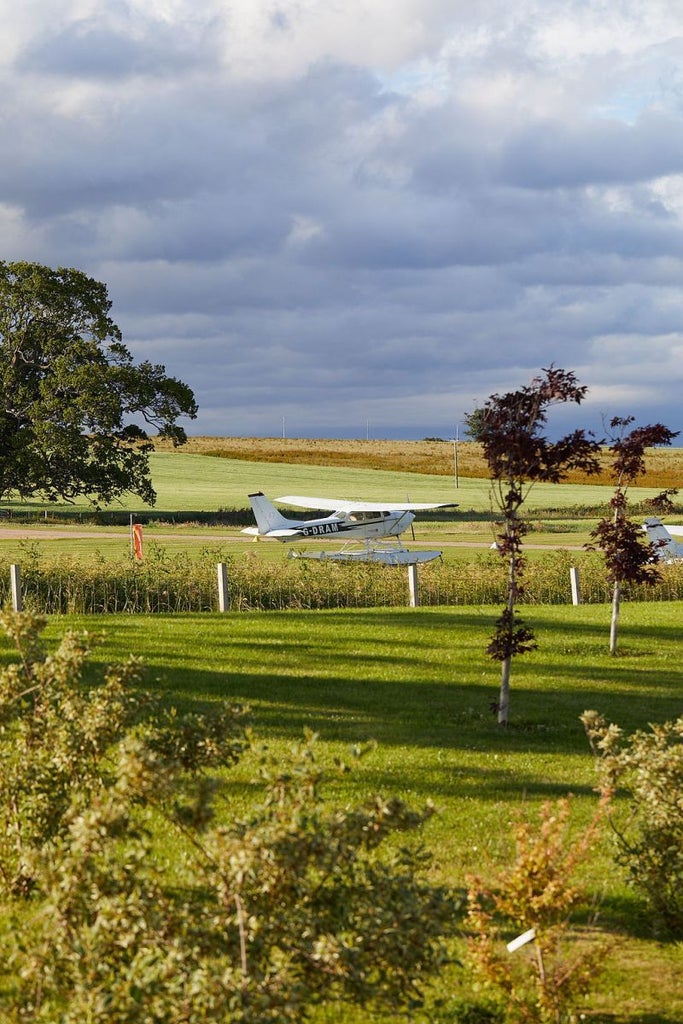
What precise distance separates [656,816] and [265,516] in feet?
109

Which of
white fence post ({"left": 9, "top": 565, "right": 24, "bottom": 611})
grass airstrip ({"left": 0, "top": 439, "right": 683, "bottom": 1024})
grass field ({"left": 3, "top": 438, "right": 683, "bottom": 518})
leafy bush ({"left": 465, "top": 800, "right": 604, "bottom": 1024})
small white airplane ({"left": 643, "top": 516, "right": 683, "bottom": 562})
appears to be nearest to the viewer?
leafy bush ({"left": 465, "top": 800, "right": 604, "bottom": 1024})

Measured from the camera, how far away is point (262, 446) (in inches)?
4673

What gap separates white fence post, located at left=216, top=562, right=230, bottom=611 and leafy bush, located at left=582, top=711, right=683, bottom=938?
1426 cm

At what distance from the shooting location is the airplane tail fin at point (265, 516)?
39.2 m

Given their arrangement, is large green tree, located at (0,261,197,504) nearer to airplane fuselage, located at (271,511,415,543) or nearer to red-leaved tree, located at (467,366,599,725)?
airplane fuselage, located at (271,511,415,543)

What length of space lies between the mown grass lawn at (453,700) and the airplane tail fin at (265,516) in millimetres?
19008

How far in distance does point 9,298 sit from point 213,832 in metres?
45.4

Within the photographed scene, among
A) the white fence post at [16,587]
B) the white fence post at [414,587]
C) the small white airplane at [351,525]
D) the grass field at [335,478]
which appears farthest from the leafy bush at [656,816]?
the grass field at [335,478]

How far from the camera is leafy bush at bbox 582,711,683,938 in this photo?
21.8 feet

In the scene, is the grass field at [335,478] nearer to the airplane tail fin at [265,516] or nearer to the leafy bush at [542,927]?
the airplane tail fin at [265,516]

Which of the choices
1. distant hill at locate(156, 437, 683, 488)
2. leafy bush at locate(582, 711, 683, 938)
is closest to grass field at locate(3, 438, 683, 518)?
distant hill at locate(156, 437, 683, 488)

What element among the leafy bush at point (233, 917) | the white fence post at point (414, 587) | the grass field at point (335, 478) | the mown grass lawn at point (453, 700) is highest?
the grass field at point (335, 478)

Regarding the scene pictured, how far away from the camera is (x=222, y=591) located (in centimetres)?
2108

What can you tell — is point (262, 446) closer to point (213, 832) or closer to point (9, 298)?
point (9, 298)
